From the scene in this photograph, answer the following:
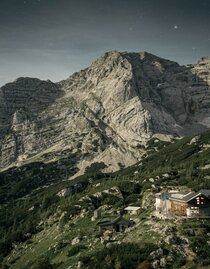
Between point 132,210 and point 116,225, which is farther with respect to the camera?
point 132,210

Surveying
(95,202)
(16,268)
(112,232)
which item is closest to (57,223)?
(95,202)

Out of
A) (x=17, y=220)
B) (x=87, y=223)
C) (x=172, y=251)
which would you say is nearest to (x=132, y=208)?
(x=87, y=223)

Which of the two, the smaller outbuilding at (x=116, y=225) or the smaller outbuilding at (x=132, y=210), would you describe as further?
the smaller outbuilding at (x=132, y=210)

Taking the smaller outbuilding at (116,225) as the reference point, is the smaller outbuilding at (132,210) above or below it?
below

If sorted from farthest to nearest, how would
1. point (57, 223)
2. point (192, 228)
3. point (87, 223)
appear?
point (57, 223), point (87, 223), point (192, 228)

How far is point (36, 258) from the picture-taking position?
100375mm

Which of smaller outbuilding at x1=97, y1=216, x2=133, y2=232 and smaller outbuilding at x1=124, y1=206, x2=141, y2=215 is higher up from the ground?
smaller outbuilding at x1=97, y1=216, x2=133, y2=232

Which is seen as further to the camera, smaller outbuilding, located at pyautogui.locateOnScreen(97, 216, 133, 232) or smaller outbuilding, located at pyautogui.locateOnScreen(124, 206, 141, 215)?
smaller outbuilding, located at pyautogui.locateOnScreen(124, 206, 141, 215)

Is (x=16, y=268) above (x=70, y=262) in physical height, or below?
below

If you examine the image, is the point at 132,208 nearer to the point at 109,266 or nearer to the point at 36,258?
the point at 36,258

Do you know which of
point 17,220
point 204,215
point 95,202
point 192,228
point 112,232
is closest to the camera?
point 192,228

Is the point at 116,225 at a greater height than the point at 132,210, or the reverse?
the point at 116,225

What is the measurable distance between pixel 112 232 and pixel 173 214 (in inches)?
538

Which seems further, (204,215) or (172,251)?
(204,215)
